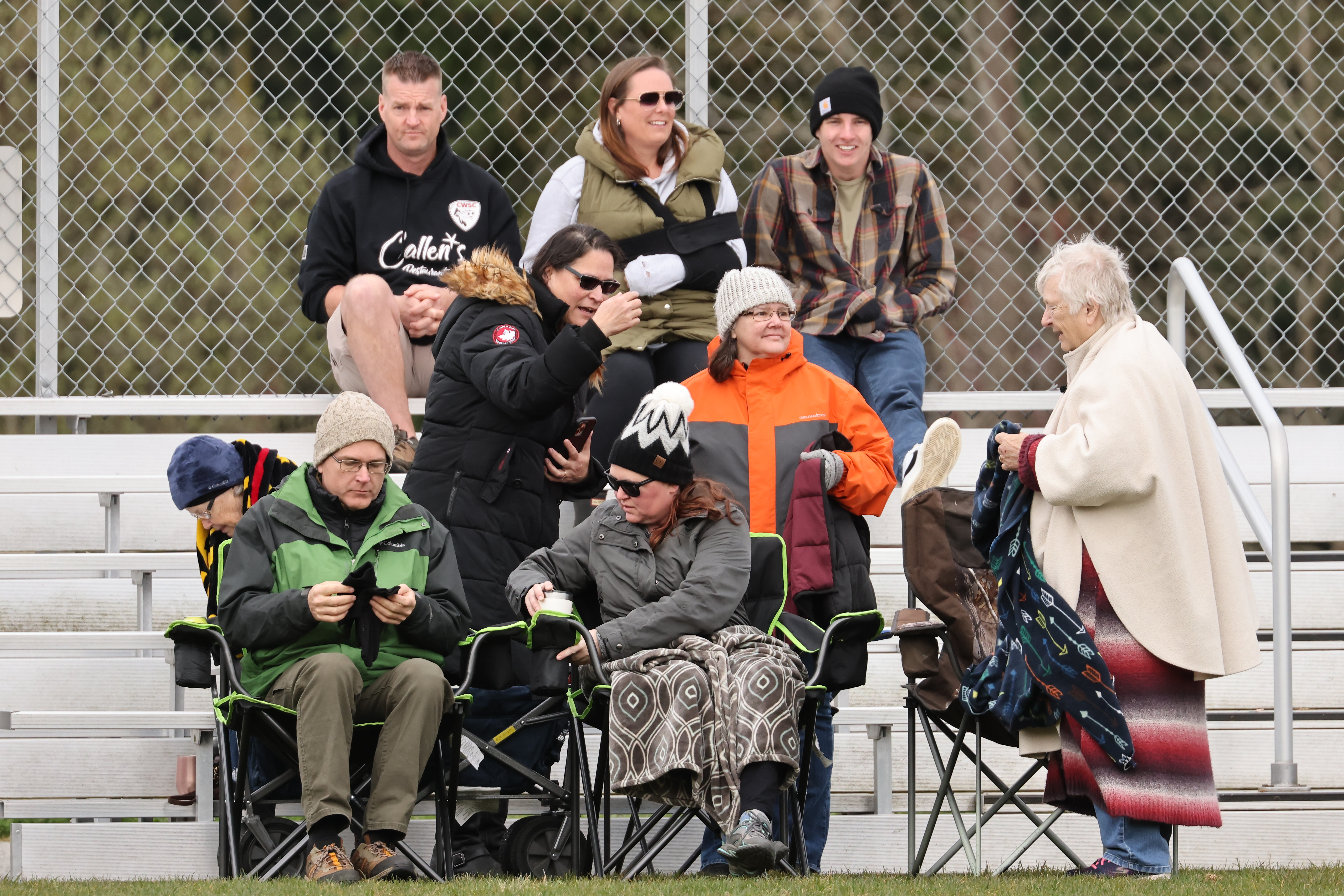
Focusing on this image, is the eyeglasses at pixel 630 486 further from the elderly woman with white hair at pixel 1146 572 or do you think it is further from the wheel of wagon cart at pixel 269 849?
the wheel of wagon cart at pixel 269 849

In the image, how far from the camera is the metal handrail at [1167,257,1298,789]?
15.9 ft

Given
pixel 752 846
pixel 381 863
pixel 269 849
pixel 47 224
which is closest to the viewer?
pixel 752 846

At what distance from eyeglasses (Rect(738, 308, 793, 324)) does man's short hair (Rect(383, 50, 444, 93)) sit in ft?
5.31

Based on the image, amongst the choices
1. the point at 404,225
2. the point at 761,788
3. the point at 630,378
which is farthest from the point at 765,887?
the point at 404,225

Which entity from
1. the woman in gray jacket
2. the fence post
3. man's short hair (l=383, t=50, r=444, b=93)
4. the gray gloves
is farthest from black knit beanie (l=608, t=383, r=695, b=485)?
the fence post

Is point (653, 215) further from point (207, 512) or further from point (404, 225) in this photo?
point (207, 512)

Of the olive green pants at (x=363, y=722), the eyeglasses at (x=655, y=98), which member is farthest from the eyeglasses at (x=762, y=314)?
the olive green pants at (x=363, y=722)

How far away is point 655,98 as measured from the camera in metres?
5.50

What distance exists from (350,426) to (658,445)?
80 cm

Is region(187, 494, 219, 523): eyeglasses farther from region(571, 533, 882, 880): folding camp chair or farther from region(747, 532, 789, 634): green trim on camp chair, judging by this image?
region(747, 532, 789, 634): green trim on camp chair

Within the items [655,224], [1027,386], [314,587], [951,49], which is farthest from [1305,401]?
[314,587]

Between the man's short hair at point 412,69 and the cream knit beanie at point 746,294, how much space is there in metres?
1.49

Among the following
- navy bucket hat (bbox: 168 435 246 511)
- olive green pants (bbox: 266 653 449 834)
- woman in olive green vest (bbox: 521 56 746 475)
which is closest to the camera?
olive green pants (bbox: 266 653 449 834)

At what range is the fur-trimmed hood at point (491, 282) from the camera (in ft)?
15.5
